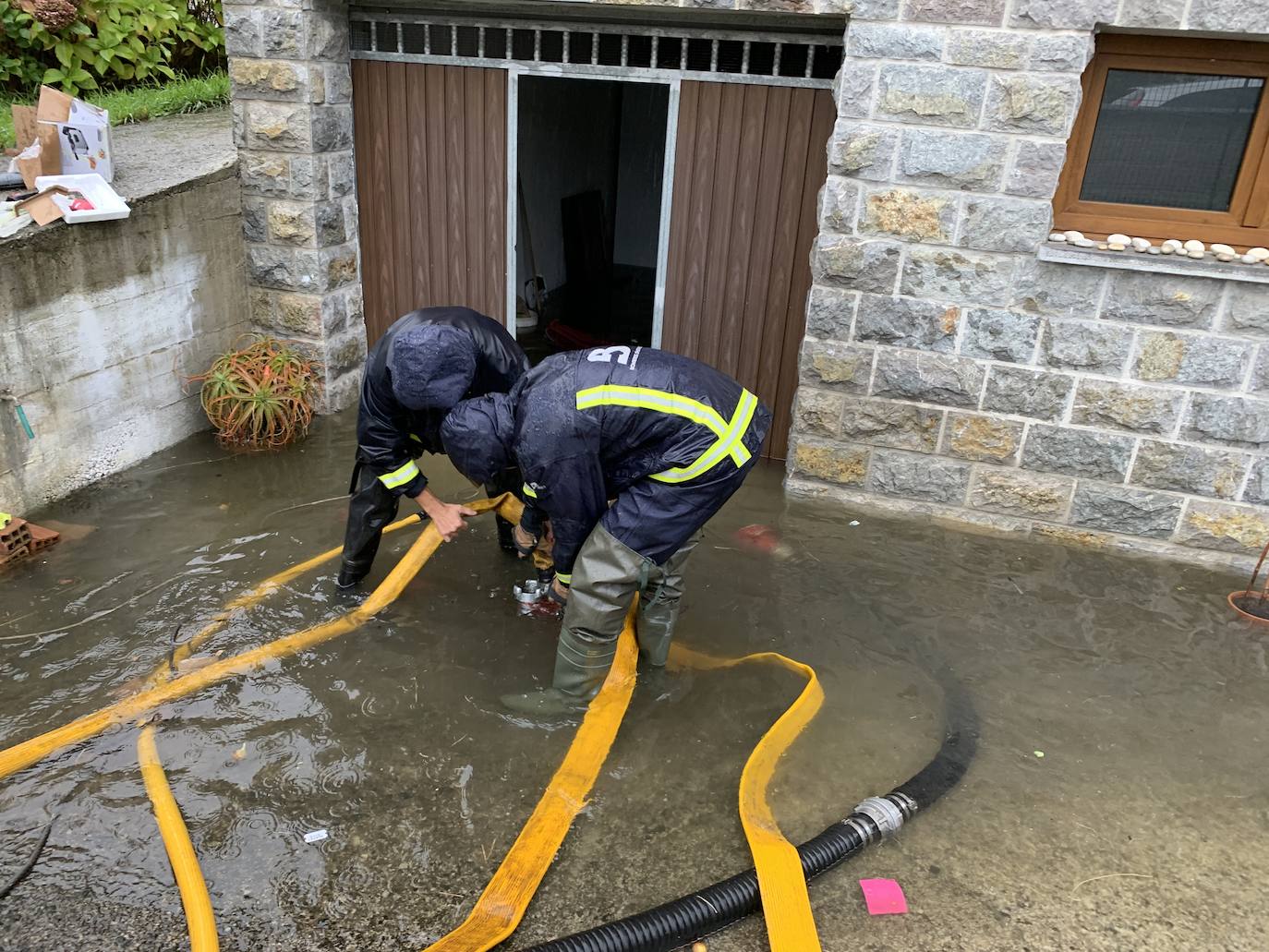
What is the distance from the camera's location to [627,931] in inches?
105

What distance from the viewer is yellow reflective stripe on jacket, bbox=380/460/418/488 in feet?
13.4

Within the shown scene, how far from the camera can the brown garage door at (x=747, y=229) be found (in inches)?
214

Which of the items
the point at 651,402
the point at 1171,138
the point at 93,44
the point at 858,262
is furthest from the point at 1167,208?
the point at 93,44

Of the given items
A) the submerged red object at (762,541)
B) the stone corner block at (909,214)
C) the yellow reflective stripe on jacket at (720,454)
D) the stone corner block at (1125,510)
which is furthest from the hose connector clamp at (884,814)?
the stone corner block at (909,214)

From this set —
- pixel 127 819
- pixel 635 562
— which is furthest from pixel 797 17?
pixel 127 819

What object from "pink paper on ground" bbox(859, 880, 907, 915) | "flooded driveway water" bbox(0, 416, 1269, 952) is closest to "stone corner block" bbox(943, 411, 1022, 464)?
"flooded driveway water" bbox(0, 416, 1269, 952)

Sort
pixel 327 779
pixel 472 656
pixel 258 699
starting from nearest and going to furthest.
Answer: pixel 327 779 → pixel 258 699 → pixel 472 656

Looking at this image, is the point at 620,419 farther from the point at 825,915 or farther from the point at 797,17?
the point at 797,17

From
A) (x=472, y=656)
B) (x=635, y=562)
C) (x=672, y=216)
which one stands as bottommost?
(x=472, y=656)

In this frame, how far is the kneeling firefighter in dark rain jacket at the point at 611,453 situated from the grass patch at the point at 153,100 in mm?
5719

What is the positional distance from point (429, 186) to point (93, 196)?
197 centimetres

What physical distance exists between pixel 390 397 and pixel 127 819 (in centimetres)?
180

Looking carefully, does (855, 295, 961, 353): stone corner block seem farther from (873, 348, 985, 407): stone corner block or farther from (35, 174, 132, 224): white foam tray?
(35, 174, 132, 224): white foam tray

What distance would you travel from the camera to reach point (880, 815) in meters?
3.16
